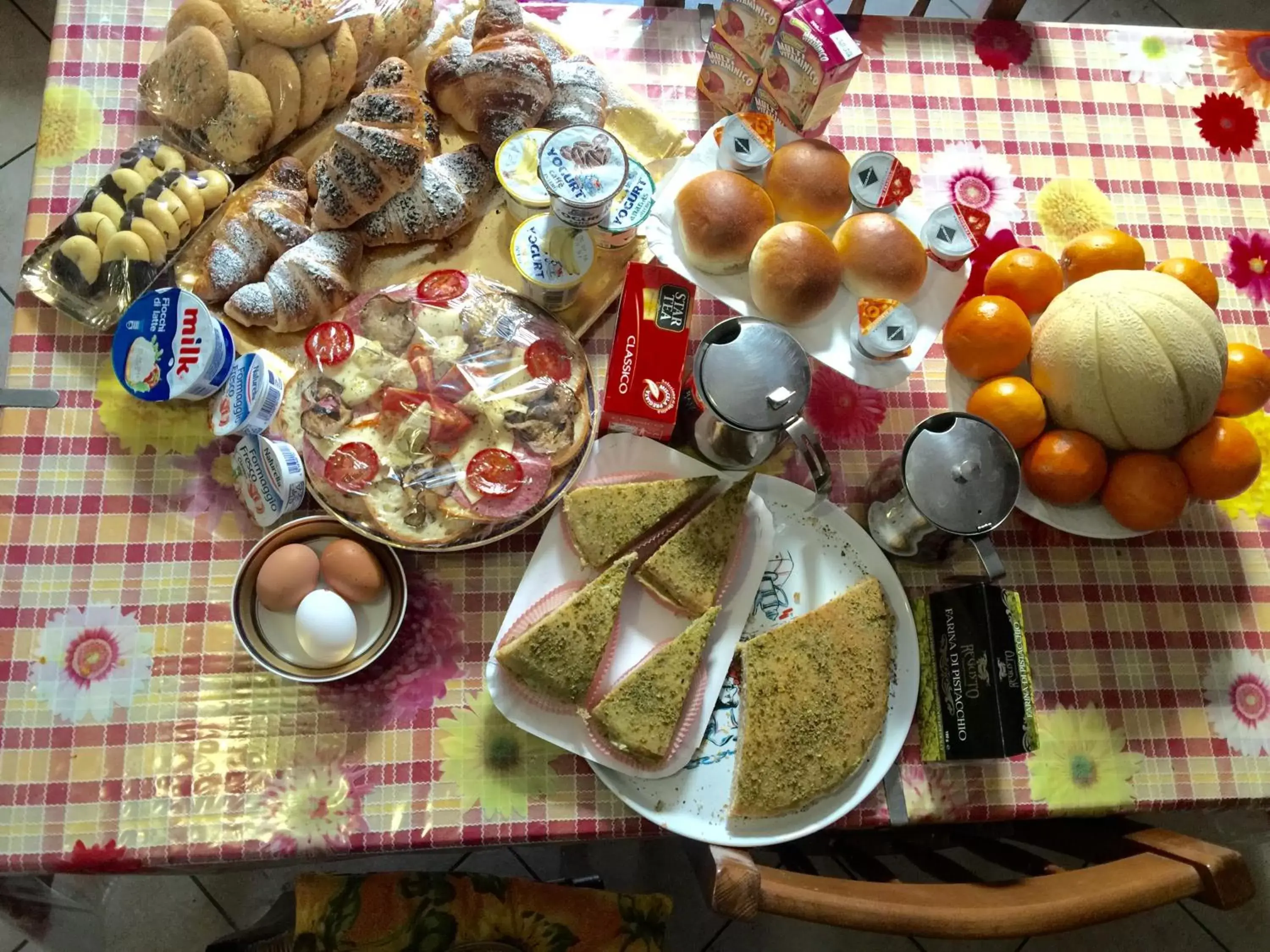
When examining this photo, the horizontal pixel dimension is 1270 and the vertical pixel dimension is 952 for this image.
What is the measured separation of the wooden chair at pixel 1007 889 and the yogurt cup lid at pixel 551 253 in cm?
74

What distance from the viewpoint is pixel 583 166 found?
1093 mm

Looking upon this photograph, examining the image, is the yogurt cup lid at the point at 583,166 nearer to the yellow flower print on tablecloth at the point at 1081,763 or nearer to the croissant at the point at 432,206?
the croissant at the point at 432,206

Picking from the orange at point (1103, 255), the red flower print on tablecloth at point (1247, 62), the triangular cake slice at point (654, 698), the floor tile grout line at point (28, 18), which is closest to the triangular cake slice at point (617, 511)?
the triangular cake slice at point (654, 698)

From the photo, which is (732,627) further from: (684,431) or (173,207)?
(173,207)

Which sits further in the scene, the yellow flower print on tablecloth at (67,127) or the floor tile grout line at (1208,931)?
the floor tile grout line at (1208,931)

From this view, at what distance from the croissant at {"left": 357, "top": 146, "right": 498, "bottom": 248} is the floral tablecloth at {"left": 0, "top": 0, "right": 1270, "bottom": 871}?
0.86ft

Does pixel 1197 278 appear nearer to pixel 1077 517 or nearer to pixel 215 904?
pixel 1077 517

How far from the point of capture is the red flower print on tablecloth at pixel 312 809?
99 cm

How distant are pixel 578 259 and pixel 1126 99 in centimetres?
96

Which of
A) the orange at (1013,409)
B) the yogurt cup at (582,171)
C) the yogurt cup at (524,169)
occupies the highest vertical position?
the yogurt cup at (582,171)

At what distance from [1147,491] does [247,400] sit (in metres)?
1.11

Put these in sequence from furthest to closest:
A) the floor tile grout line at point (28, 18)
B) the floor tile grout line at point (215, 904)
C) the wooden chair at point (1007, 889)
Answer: the floor tile grout line at point (28, 18), the floor tile grout line at point (215, 904), the wooden chair at point (1007, 889)

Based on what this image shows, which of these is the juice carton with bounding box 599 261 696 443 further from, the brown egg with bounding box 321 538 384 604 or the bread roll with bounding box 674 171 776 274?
the brown egg with bounding box 321 538 384 604

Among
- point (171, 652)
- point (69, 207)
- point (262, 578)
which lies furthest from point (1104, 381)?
point (69, 207)
